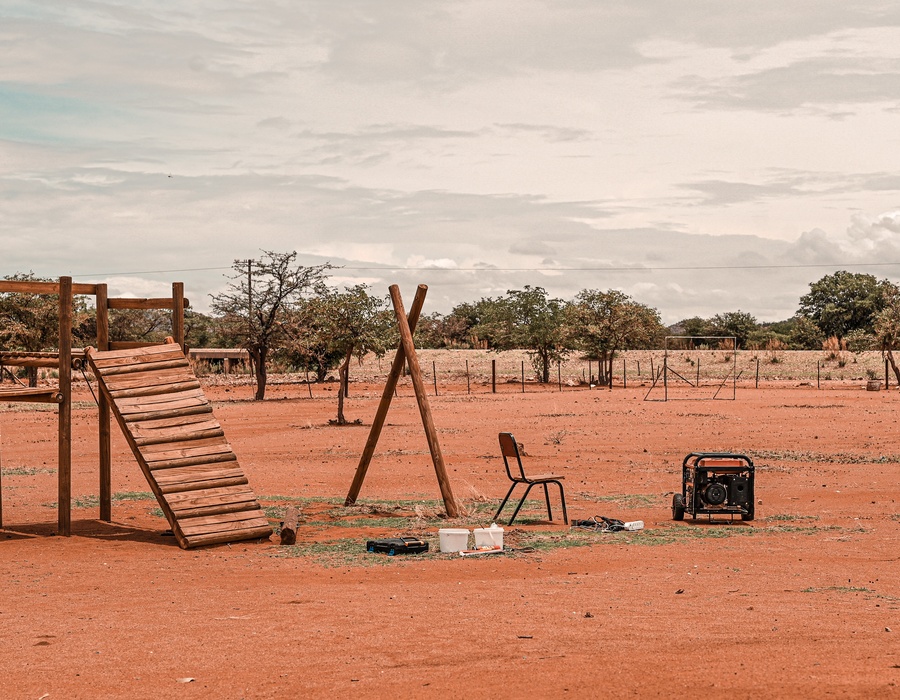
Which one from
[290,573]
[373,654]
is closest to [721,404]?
[290,573]

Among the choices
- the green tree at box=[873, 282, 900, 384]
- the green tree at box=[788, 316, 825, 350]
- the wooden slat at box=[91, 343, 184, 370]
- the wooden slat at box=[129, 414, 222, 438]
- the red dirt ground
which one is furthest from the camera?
the green tree at box=[788, 316, 825, 350]

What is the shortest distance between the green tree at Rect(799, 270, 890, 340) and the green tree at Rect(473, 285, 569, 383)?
1581 inches

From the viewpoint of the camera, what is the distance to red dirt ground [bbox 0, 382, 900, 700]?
19.9 feet

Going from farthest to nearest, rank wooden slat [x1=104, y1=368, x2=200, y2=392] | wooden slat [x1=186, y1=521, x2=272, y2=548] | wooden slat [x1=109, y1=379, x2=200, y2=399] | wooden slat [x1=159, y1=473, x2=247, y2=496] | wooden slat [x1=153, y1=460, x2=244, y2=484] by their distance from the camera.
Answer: wooden slat [x1=104, y1=368, x2=200, y2=392] → wooden slat [x1=109, y1=379, x2=200, y2=399] → wooden slat [x1=153, y1=460, x2=244, y2=484] → wooden slat [x1=159, y1=473, x2=247, y2=496] → wooden slat [x1=186, y1=521, x2=272, y2=548]

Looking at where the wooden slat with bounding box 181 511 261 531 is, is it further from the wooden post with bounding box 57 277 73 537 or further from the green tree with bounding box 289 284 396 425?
the green tree with bounding box 289 284 396 425

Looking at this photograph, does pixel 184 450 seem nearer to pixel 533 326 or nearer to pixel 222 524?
pixel 222 524

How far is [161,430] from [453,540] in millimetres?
3722

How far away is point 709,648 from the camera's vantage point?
6539 millimetres

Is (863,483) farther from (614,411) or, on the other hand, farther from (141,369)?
(614,411)

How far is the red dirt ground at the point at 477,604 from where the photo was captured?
19.9 feet

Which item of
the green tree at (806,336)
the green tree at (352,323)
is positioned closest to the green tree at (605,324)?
the green tree at (352,323)

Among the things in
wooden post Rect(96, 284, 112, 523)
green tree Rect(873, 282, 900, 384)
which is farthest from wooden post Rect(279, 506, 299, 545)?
green tree Rect(873, 282, 900, 384)

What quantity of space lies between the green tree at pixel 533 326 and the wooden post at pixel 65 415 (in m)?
43.5

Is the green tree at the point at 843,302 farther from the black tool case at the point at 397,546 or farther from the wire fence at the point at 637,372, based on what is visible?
the black tool case at the point at 397,546
